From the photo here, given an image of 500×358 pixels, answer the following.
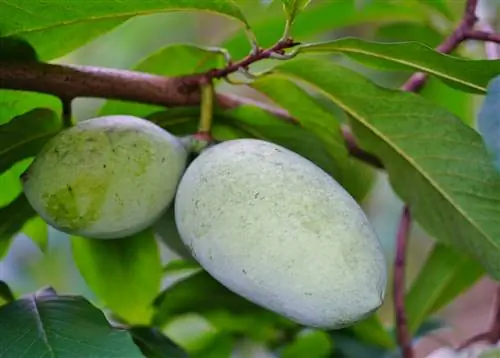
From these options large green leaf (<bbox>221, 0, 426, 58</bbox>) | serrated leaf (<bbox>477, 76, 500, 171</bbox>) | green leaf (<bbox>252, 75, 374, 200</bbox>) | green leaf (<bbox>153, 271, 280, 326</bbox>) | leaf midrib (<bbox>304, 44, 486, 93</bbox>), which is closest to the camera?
serrated leaf (<bbox>477, 76, 500, 171</bbox>)

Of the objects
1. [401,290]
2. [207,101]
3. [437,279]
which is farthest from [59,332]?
[437,279]

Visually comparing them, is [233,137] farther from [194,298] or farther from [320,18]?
[320,18]

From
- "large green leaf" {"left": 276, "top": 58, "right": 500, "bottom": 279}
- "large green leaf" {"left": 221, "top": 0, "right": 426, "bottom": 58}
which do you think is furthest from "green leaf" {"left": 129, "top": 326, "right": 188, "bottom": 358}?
"large green leaf" {"left": 221, "top": 0, "right": 426, "bottom": 58}

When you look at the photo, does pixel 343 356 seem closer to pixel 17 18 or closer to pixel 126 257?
pixel 126 257

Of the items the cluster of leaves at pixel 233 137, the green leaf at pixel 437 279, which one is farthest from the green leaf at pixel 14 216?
the green leaf at pixel 437 279

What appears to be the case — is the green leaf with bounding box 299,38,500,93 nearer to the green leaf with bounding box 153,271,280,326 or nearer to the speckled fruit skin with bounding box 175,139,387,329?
the speckled fruit skin with bounding box 175,139,387,329

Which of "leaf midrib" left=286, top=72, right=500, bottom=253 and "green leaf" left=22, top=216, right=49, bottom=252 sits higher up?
"leaf midrib" left=286, top=72, right=500, bottom=253

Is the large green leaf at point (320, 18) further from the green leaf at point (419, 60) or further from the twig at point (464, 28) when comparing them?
the green leaf at point (419, 60)
